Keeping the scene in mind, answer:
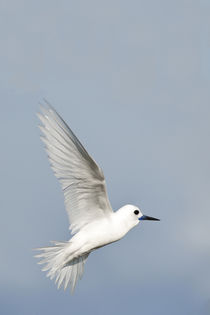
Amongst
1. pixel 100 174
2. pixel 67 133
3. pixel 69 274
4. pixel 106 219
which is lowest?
pixel 69 274

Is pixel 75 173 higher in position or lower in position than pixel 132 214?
higher

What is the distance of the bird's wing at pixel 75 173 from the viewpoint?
685 inches

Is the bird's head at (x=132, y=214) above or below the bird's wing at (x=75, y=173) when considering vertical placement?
below

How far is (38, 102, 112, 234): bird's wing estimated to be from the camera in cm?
1741

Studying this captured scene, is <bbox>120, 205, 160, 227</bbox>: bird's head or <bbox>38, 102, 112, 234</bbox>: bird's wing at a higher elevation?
→ <bbox>38, 102, 112, 234</bbox>: bird's wing

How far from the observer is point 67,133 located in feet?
57.2

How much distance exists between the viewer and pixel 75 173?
58.5 ft

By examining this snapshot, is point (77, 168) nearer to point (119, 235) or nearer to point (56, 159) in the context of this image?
point (56, 159)

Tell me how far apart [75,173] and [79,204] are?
0.98 m

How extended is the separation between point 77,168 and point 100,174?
0.66 metres

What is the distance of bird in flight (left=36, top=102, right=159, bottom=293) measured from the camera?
57.4 feet

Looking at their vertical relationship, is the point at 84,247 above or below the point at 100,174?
below

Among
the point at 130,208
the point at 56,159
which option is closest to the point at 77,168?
the point at 56,159

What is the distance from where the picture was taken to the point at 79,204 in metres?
18.3
